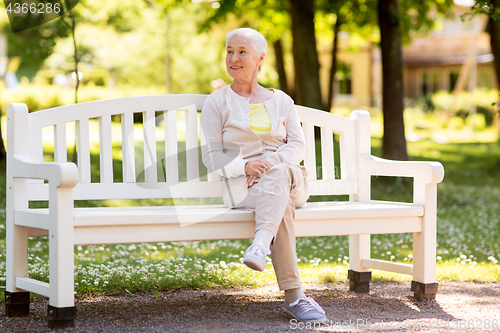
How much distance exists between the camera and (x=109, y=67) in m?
38.1

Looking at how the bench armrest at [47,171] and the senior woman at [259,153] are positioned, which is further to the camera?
the senior woman at [259,153]

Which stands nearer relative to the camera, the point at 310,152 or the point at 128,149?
the point at 128,149

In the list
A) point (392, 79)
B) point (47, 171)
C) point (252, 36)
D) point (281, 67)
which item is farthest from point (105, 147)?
point (281, 67)

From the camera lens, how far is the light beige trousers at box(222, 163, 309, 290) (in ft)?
11.3

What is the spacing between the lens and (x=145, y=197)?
3.99 meters

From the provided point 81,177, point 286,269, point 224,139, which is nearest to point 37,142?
point 81,177

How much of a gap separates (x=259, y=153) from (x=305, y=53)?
9385mm

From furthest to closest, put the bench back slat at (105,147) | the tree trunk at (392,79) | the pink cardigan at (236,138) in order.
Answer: the tree trunk at (392,79)
the bench back slat at (105,147)
the pink cardigan at (236,138)

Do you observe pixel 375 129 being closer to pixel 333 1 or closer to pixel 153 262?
pixel 333 1

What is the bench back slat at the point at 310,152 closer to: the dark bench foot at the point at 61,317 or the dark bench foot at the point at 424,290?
the dark bench foot at the point at 424,290

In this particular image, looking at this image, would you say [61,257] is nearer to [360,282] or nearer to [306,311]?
[306,311]

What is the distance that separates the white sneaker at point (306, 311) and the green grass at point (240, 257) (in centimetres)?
115

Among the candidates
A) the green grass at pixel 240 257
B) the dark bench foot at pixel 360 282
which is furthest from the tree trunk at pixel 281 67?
the dark bench foot at pixel 360 282

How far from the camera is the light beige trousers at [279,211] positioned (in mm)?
3459
